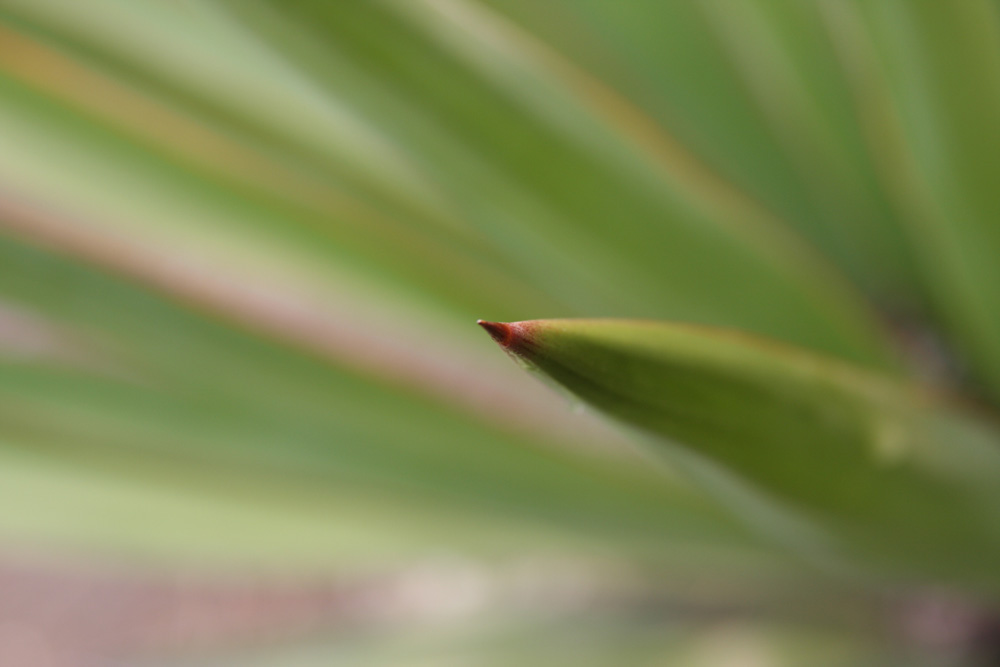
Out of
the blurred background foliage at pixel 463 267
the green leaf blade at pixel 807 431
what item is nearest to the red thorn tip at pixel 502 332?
the green leaf blade at pixel 807 431

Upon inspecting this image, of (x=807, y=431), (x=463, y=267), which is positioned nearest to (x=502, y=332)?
(x=807, y=431)

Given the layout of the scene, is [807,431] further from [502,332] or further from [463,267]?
[463,267]

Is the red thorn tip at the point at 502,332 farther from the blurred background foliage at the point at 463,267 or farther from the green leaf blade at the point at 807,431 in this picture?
the blurred background foliage at the point at 463,267

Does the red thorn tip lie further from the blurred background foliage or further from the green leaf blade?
the blurred background foliage

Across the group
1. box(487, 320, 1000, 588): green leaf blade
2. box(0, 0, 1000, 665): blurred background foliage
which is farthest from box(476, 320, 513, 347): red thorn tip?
box(0, 0, 1000, 665): blurred background foliage

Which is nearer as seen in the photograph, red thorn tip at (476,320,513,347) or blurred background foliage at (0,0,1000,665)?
red thorn tip at (476,320,513,347)

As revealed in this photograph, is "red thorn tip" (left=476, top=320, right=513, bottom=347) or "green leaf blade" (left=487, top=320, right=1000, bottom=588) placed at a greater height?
"green leaf blade" (left=487, top=320, right=1000, bottom=588)

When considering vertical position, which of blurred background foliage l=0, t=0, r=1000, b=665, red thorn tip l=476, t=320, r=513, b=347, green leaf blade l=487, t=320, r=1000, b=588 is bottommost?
red thorn tip l=476, t=320, r=513, b=347

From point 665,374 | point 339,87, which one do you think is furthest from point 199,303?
point 665,374
